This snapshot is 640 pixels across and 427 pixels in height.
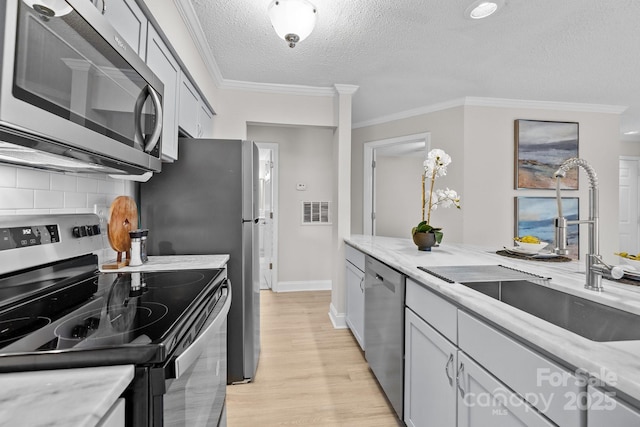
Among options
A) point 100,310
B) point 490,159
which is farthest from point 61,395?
point 490,159

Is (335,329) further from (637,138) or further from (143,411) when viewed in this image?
(637,138)

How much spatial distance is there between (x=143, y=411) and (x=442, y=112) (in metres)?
3.74

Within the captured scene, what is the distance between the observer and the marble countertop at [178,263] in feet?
4.89

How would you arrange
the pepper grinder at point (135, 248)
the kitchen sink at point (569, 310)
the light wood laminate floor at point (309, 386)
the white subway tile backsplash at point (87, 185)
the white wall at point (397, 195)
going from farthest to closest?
the white wall at point (397, 195) → the light wood laminate floor at point (309, 386) → the pepper grinder at point (135, 248) → the white subway tile backsplash at point (87, 185) → the kitchen sink at point (569, 310)

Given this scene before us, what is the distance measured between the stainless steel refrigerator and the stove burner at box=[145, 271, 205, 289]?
618 millimetres

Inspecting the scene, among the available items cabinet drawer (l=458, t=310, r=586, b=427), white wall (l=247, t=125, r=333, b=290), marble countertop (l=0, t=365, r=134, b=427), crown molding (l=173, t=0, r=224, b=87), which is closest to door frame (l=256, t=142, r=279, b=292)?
white wall (l=247, t=125, r=333, b=290)

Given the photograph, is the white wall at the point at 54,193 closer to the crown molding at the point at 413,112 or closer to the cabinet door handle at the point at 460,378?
the cabinet door handle at the point at 460,378

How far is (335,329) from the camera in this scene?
2.99 metres

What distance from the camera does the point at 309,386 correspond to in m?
2.04

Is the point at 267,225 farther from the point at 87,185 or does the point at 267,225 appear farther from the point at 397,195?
the point at 87,185

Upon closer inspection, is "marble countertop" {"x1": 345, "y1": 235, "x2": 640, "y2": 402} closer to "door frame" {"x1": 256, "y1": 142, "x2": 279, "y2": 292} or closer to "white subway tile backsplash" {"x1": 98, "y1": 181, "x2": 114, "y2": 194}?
"white subway tile backsplash" {"x1": 98, "y1": 181, "x2": 114, "y2": 194}

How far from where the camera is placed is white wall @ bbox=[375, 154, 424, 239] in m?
5.60

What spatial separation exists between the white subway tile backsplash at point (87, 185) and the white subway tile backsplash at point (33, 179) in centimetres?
18

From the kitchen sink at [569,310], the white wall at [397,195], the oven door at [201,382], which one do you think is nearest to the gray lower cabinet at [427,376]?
the kitchen sink at [569,310]
